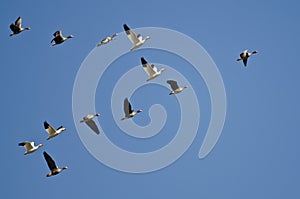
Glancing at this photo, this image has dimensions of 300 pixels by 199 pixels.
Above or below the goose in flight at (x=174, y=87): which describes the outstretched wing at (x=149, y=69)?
above

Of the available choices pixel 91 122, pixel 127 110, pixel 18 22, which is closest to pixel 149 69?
pixel 127 110

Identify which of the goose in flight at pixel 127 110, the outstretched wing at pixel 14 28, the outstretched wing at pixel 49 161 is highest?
the outstretched wing at pixel 14 28

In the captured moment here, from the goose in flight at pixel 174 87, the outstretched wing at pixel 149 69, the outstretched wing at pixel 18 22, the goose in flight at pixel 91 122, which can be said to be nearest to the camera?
the outstretched wing at pixel 18 22

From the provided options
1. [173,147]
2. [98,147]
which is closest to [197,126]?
[173,147]

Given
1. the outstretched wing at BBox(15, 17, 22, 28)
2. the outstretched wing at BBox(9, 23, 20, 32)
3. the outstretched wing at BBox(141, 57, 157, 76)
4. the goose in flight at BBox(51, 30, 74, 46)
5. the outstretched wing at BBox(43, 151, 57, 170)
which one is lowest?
the outstretched wing at BBox(43, 151, 57, 170)

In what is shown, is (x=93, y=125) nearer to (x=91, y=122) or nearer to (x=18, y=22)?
(x=91, y=122)

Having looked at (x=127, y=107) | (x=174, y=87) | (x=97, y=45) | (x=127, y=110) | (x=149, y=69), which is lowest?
(x=127, y=110)

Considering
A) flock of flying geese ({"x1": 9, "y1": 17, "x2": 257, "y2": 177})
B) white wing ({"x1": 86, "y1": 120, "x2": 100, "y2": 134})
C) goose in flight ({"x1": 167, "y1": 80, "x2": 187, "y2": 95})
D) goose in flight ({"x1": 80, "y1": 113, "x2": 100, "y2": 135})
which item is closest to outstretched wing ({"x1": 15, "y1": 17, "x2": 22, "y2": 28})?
flock of flying geese ({"x1": 9, "y1": 17, "x2": 257, "y2": 177})

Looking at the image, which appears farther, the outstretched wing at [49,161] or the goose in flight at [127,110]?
the goose in flight at [127,110]

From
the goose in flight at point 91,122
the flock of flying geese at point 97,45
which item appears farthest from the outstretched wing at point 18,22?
the goose in flight at point 91,122

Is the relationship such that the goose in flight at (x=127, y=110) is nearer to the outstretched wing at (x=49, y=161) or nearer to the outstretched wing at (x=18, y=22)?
the outstretched wing at (x=49, y=161)

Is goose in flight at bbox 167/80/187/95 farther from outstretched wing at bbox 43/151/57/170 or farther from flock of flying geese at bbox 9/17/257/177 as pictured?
outstretched wing at bbox 43/151/57/170

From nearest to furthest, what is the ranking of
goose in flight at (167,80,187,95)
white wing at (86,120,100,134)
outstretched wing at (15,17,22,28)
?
outstretched wing at (15,17,22,28), white wing at (86,120,100,134), goose in flight at (167,80,187,95)

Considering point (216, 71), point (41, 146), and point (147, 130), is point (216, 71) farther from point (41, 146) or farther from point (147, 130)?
point (41, 146)
